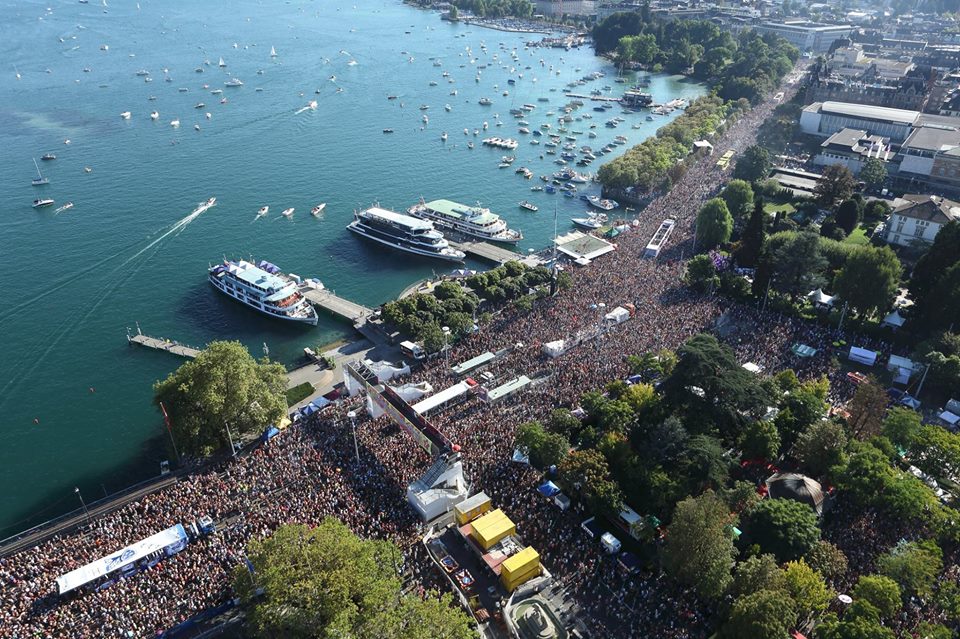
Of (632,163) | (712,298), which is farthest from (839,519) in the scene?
(632,163)

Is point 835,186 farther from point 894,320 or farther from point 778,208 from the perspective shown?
point 894,320

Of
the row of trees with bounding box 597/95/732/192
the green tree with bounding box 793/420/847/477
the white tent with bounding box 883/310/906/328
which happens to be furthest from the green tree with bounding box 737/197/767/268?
the green tree with bounding box 793/420/847/477

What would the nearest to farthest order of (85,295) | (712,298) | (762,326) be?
(762,326) → (712,298) → (85,295)

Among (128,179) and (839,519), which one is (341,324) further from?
(128,179)

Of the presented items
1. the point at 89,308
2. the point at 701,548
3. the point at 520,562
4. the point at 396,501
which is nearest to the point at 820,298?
the point at 701,548

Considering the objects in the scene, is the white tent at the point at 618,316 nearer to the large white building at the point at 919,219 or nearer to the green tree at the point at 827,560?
the green tree at the point at 827,560

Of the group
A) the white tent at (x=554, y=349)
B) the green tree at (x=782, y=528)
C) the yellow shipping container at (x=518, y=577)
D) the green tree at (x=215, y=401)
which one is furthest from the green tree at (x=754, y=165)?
the green tree at (x=215, y=401)
